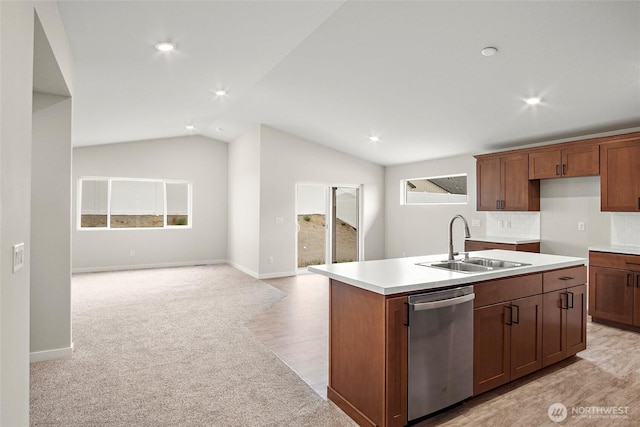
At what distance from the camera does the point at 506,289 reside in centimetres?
258

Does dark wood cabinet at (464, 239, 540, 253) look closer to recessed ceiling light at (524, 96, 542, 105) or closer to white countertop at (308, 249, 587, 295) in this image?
recessed ceiling light at (524, 96, 542, 105)

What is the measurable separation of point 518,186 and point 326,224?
3.66m

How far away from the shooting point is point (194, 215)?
8.34m

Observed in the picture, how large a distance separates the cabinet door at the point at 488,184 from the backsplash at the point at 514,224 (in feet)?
1.14

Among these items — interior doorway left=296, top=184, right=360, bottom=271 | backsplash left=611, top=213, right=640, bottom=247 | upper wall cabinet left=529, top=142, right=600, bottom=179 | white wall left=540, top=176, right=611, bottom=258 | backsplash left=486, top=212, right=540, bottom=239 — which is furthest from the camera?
interior doorway left=296, top=184, right=360, bottom=271

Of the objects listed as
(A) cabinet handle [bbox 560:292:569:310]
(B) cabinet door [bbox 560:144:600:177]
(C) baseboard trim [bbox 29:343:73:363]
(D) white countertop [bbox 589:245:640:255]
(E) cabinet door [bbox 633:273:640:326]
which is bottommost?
(C) baseboard trim [bbox 29:343:73:363]

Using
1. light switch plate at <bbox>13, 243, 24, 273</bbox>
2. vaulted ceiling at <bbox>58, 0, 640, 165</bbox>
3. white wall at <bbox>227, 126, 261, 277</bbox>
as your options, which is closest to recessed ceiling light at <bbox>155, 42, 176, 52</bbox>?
vaulted ceiling at <bbox>58, 0, 640, 165</bbox>

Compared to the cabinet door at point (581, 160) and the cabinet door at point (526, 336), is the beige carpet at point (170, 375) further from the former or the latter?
the cabinet door at point (581, 160)

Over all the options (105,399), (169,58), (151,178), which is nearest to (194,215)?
(151,178)

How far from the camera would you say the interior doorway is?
24.5ft

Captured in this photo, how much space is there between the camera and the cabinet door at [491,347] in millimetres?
2424

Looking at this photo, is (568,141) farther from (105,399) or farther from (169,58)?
(105,399)

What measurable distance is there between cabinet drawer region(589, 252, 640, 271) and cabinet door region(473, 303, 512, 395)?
240 cm

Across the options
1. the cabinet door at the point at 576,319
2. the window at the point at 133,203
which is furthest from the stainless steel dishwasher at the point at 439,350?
the window at the point at 133,203
